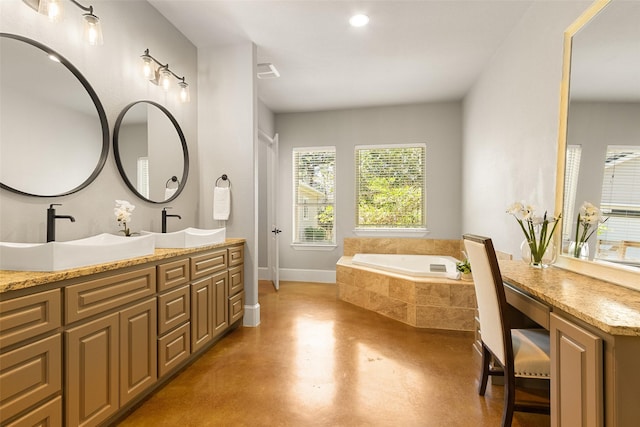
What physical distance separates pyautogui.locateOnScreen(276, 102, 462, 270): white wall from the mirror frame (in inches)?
105

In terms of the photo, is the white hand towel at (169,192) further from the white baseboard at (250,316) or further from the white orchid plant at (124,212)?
the white baseboard at (250,316)

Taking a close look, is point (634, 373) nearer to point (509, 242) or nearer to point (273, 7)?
point (509, 242)

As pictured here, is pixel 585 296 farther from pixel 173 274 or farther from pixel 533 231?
pixel 173 274

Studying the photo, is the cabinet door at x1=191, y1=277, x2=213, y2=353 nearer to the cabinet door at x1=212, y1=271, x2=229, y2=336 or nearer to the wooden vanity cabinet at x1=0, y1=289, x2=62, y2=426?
the cabinet door at x1=212, y1=271, x2=229, y2=336

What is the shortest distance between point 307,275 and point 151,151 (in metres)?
3.26

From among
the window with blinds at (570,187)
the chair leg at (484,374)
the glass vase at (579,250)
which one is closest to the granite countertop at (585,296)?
the glass vase at (579,250)

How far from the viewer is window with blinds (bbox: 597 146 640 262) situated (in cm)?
144

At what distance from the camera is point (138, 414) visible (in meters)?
1.79

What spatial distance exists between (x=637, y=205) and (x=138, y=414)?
2.81 meters

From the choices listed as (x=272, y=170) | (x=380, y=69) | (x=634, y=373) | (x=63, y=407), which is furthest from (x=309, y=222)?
(x=634, y=373)

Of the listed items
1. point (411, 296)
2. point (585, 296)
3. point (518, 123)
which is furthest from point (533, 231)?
point (411, 296)

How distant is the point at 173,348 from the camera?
6.88 feet

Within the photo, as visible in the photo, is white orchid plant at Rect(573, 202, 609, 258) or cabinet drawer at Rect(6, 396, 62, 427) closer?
cabinet drawer at Rect(6, 396, 62, 427)

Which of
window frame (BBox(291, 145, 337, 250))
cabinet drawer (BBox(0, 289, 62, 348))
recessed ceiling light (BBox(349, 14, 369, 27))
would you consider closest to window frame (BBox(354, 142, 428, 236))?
window frame (BBox(291, 145, 337, 250))
